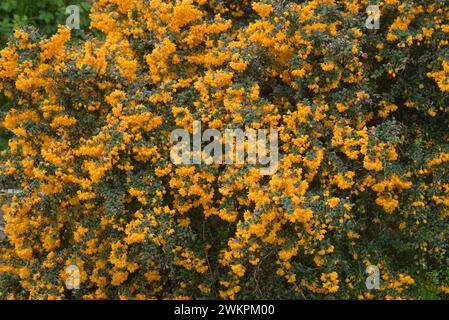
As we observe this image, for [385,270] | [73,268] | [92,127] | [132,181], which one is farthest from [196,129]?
[385,270]

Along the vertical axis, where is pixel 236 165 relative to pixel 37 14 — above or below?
below

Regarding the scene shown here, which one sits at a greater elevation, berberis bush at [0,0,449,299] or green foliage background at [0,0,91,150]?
green foliage background at [0,0,91,150]

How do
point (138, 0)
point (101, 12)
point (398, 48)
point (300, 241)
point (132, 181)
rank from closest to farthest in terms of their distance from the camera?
point (300, 241)
point (132, 181)
point (398, 48)
point (138, 0)
point (101, 12)

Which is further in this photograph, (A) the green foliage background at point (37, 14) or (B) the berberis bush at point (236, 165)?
(A) the green foliage background at point (37, 14)

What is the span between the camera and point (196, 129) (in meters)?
3.77

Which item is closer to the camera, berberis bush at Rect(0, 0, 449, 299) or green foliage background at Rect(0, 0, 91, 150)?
berberis bush at Rect(0, 0, 449, 299)

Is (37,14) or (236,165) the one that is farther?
(37,14)

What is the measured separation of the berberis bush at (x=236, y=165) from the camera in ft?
11.8

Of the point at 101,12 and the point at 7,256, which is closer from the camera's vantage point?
the point at 7,256

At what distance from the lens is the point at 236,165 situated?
11.8 feet

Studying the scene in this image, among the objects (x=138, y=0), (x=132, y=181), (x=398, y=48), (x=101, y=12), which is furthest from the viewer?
(x=101, y=12)

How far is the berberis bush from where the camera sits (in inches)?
142

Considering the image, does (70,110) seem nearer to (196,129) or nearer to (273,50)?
(196,129)
